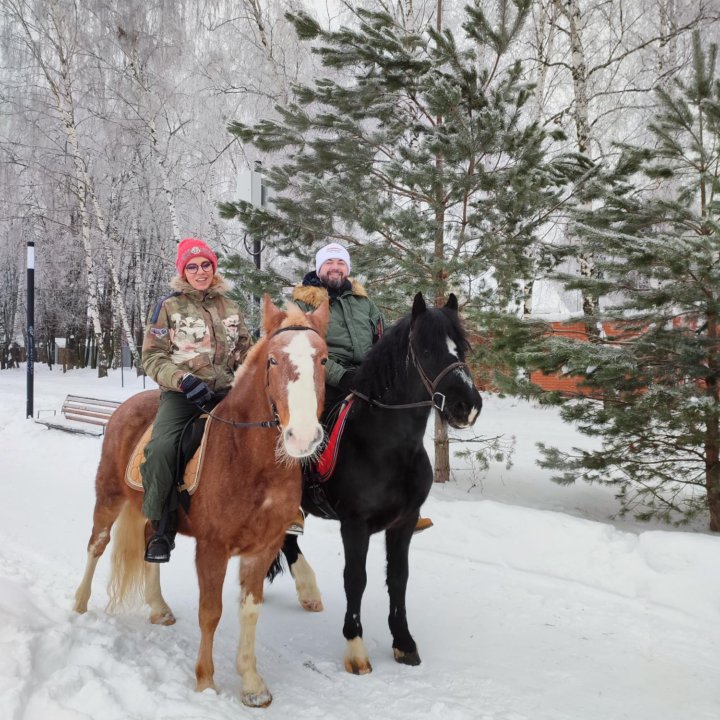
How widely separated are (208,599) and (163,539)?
43 centimetres

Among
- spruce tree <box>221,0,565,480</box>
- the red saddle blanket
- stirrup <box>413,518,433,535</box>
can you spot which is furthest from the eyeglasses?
spruce tree <box>221,0,565,480</box>

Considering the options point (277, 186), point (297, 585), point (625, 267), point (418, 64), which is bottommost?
point (297, 585)

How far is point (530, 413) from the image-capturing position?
14438mm

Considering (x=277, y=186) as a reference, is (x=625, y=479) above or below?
below

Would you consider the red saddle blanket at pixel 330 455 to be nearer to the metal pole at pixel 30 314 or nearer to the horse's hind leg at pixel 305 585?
the horse's hind leg at pixel 305 585

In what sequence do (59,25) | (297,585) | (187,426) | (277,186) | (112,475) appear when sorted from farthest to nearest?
(59,25) < (277,186) < (297,585) < (112,475) < (187,426)

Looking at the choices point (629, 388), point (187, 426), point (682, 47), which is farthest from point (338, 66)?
point (682, 47)

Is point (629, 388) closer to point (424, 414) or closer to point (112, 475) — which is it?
point (424, 414)

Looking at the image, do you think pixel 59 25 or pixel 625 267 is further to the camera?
pixel 59 25

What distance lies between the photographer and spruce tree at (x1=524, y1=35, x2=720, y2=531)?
17.1ft

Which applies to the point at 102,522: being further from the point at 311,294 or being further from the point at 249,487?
the point at 311,294

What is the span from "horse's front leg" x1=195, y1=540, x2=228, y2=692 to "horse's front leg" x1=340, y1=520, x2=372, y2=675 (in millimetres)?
789

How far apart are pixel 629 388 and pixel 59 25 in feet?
59.5

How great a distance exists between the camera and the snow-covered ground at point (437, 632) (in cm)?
287
